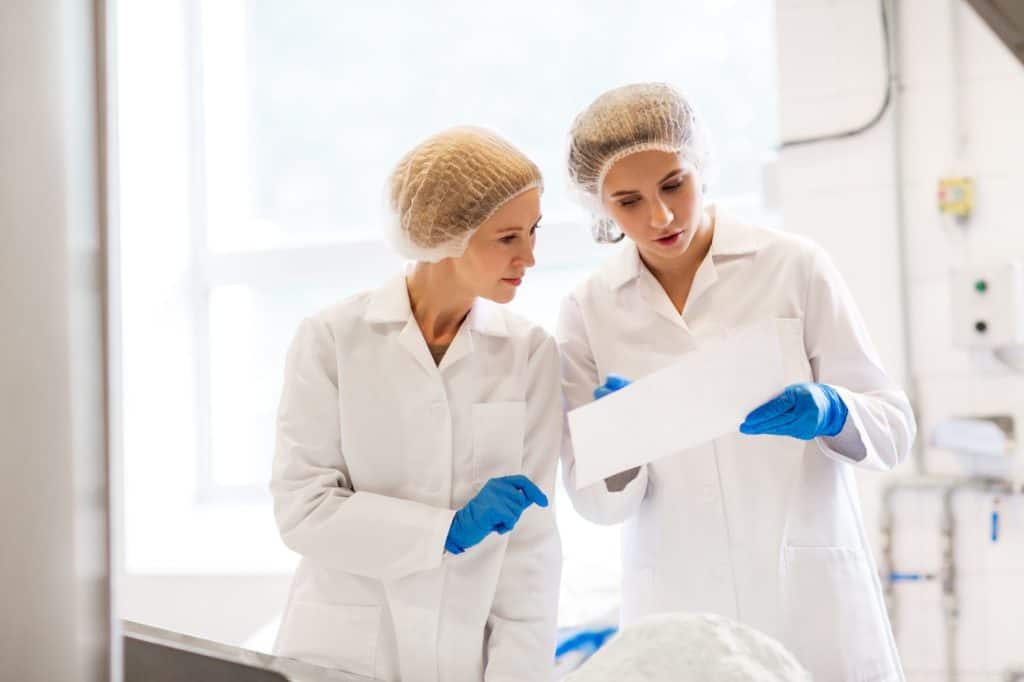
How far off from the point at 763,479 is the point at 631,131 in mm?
581

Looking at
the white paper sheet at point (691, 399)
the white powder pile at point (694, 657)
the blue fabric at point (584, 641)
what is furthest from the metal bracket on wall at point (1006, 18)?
the blue fabric at point (584, 641)

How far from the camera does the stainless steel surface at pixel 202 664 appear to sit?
1.77ft

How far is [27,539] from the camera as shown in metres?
0.33

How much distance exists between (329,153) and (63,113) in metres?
3.57

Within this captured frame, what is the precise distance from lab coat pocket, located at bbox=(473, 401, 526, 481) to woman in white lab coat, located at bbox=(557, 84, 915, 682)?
0.15m

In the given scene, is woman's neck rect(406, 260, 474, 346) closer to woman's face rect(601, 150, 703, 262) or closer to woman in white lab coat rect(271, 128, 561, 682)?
woman in white lab coat rect(271, 128, 561, 682)

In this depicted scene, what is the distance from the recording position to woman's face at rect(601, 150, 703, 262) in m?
1.46

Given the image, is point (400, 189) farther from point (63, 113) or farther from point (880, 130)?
point (880, 130)

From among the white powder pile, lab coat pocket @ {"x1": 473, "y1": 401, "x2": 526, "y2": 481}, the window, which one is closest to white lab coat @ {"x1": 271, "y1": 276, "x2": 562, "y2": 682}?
lab coat pocket @ {"x1": 473, "y1": 401, "x2": 526, "y2": 481}

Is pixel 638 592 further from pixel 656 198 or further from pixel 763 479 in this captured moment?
pixel 656 198

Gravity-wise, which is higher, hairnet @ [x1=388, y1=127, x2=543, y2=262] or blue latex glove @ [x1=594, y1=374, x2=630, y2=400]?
hairnet @ [x1=388, y1=127, x2=543, y2=262]

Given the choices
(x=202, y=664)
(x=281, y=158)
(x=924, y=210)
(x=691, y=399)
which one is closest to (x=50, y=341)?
(x=202, y=664)

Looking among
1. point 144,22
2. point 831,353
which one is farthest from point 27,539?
point 144,22

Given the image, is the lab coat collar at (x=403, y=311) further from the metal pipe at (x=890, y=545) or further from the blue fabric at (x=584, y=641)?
the metal pipe at (x=890, y=545)
